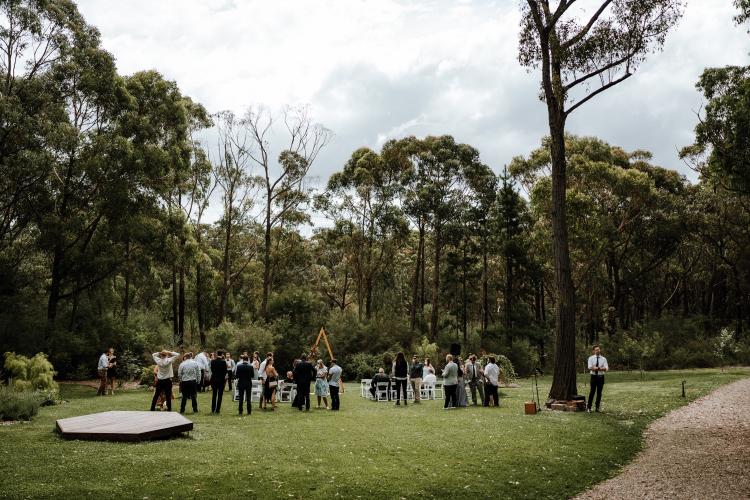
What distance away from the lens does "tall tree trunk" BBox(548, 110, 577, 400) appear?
583 inches

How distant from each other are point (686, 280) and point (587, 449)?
45.4 metres

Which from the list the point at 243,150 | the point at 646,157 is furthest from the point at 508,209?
the point at 243,150

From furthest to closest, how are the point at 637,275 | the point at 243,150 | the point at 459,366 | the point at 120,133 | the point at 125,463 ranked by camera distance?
the point at 637,275
the point at 243,150
the point at 120,133
the point at 459,366
the point at 125,463

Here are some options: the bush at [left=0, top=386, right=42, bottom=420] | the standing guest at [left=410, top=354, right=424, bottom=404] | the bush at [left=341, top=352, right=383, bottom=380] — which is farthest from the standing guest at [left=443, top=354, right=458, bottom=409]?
the bush at [left=341, top=352, right=383, bottom=380]

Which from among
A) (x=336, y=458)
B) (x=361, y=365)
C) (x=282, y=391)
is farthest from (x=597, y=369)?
(x=361, y=365)

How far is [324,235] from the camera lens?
42.1m

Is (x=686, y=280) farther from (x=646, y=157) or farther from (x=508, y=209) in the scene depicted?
(x=508, y=209)

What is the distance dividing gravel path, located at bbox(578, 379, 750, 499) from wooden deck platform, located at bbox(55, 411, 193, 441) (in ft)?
22.0

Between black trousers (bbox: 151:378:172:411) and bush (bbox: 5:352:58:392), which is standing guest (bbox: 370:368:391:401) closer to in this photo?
black trousers (bbox: 151:378:172:411)

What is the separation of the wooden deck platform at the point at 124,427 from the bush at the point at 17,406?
2.90 metres

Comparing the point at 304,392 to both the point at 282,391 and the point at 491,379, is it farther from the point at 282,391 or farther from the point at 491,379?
the point at 491,379

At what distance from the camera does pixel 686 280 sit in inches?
1916

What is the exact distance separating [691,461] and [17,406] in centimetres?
1338

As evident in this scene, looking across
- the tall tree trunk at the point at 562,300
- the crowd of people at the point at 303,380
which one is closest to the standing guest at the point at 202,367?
the crowd of people at the point at 303,380
